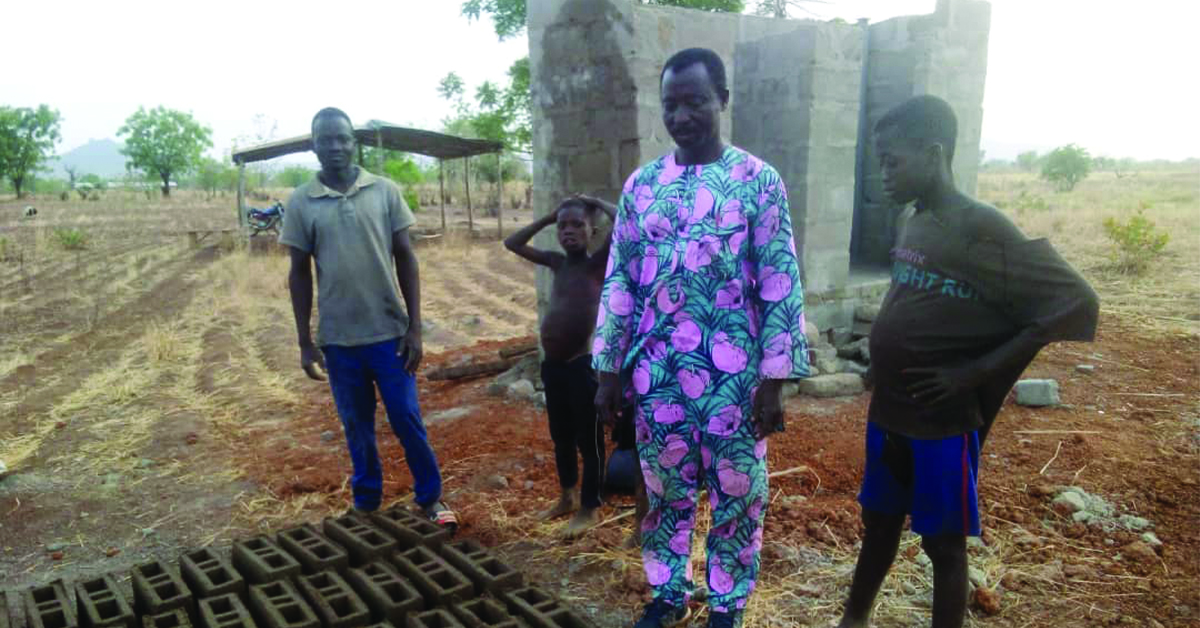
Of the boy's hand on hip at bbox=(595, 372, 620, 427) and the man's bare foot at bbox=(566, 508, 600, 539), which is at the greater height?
the boy's hand on hip at bbox=(595, 372, 620, 427)

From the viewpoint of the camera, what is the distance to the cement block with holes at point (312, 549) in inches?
115

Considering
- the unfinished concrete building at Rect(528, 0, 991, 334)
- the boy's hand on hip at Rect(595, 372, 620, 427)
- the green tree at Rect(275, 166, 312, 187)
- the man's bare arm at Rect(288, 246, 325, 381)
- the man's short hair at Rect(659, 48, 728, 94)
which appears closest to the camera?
the man's short hair at Rect(659, 48, 728, 94)

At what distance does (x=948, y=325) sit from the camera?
209 centimetres

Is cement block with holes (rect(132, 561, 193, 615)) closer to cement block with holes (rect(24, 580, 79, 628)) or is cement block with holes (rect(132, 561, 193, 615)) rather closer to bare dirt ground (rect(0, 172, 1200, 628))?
cement block with holes (rect(24, 580, 79, 628))

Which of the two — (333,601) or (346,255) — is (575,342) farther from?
(333,601)

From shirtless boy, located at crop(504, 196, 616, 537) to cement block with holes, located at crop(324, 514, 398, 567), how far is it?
785 millimetres

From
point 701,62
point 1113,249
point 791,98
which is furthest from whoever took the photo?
point 1113,249

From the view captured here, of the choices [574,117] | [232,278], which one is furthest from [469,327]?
[232,278]

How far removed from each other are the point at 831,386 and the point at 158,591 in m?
4.04

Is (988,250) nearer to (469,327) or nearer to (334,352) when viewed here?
(334,352)

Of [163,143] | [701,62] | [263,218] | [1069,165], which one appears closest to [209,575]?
[701,62]

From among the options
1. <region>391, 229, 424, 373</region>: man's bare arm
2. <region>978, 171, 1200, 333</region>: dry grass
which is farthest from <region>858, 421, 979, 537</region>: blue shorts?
<region>978, 171, 1200, 333</region>: dry grass

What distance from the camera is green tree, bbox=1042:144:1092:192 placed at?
3005 cm

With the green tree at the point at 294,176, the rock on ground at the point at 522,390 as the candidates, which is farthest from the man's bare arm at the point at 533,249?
the green tree at the point at 294,176
